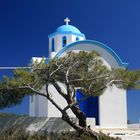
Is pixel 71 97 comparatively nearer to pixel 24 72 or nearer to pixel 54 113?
pixel 24 72

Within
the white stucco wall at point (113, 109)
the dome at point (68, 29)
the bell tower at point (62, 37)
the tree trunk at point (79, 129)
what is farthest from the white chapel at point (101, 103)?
the tree trunk at point (79, 129)

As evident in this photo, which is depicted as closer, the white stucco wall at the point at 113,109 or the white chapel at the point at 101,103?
the white chapel at the point at 101,103

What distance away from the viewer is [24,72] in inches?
629

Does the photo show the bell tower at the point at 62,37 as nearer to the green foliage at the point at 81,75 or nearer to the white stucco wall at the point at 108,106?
the white stucco wall at the point at 108,106

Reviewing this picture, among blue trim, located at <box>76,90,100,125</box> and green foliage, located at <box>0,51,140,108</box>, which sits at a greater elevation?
green foliage, located at <box>0,51,140,108</box>

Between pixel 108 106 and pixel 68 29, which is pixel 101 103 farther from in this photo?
pixel 68 29

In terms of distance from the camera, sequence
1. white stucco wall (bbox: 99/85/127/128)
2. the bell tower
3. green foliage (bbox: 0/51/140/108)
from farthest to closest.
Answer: the bell tower, white stucco wall (bbox: 99/85/127/128), green foliage (bbox: 0/51/140/108)

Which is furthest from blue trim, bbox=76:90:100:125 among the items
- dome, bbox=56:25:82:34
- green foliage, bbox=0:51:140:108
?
green foliage, bbox=0:51:140:108

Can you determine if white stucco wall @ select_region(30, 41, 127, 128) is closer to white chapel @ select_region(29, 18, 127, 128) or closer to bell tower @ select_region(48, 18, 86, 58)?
white chapel @ select_region(29, 18, 127, 128)

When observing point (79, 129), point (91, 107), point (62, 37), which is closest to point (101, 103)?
point (91, 107)

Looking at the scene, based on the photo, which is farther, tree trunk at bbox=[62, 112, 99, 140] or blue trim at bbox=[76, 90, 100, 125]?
blue trim at bbox=[76, 90, 100, 125]

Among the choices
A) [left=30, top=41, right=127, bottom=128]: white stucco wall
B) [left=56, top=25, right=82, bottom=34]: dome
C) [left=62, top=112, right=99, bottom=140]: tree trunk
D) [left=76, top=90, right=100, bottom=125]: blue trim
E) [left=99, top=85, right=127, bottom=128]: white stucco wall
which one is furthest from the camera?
[left=56, top=25, right=82, bottom=34]: dome

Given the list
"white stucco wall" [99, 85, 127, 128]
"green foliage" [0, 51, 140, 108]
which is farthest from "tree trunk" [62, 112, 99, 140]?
"white stucco wall" [99, 85, 127, 128]

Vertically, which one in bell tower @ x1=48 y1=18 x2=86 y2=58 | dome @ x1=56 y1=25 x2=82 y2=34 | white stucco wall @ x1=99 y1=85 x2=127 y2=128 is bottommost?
white stucco wall @ x1=99 y1=85 x2=127 y2=128
